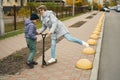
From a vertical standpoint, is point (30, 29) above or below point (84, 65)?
above

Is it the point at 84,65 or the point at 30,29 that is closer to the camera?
the point at 30,29

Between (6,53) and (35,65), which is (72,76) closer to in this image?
(35,65)

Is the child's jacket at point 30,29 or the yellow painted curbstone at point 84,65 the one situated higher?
the child's jacket at point 30,29

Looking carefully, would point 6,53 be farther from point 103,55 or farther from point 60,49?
point 103,55

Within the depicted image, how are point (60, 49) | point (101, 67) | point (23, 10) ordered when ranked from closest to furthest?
point (101, 67) → point (60, 49) → point (23, 10)

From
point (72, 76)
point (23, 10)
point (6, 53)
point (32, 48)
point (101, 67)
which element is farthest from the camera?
point (23, 10)

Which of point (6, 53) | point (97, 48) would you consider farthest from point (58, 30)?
point (97, 48)

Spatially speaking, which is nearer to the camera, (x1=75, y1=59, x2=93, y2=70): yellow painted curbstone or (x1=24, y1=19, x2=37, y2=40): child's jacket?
(x1=24, y1=19, x2=37, y2=40): child's jacket

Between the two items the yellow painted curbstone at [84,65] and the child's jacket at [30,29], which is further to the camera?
the yellow painted curbstone at [84,65]

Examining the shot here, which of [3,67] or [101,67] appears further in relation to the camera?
[101,67]

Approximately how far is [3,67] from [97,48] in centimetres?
460

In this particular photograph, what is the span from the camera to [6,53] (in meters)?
10.4

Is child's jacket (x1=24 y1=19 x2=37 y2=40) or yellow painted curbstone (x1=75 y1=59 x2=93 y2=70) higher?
child's jacket (x1=24 y1=19 x2=37 y2=40)

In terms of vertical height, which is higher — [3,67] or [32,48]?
[32,48]
